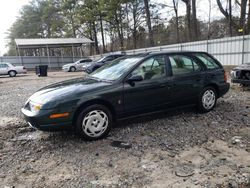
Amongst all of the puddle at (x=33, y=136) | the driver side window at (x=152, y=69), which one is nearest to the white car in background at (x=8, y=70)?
the puddle at (x=33, y=136)

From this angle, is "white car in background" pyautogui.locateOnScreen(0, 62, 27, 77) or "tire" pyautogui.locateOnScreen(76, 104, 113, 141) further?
"white car in background" pyautogui.locateOnScreen(0, 62, 27, 77)

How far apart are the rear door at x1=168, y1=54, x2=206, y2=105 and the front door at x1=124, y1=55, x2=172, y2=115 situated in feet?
0.68

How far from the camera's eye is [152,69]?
484cm

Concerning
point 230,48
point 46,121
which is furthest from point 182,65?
point 230,48

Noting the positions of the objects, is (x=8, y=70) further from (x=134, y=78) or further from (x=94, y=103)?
(x=134, y=78)

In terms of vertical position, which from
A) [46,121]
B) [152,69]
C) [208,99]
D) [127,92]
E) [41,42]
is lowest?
[208,99]

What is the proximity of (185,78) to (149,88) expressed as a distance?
983 millimetres

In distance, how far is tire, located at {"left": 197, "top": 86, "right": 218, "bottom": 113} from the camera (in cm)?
548

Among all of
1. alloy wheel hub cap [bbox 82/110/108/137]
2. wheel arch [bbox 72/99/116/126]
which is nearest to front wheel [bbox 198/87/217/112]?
wheel arch [bbox 72/99/116/126]

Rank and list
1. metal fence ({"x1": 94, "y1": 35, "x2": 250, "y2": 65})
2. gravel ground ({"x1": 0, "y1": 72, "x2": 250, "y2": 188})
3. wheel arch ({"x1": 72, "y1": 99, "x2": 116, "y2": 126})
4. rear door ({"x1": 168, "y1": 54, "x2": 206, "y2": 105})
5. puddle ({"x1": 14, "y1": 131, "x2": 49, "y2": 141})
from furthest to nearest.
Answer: metal fence ({"x1": 94, "y1": 35, "x2": 250, "y2": 65}) → rear door ({"x1": 168, "y1": 54, "x2": 206, "y2": 105}) → puddle ({"x1": 14, "y1": 131, "x2": 49, "y2": 141}) → wheel arch ({"x1": 72, "y1": 99, "x2": 116, "y2": 126}) → gravel ground ({"x1": 0, "y1": 72, "x2": 250, "y2": 188})

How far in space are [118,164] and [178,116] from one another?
2.40 meters

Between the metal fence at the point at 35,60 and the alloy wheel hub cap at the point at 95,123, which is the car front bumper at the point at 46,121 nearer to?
the alloy wheel hub cap at the point at 95,123

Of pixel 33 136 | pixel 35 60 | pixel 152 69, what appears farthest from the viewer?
pixel 35 60

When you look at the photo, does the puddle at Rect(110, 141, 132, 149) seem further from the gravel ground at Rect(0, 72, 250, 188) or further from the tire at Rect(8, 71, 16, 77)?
the tire at Rect(8, 71, 16, 77)
